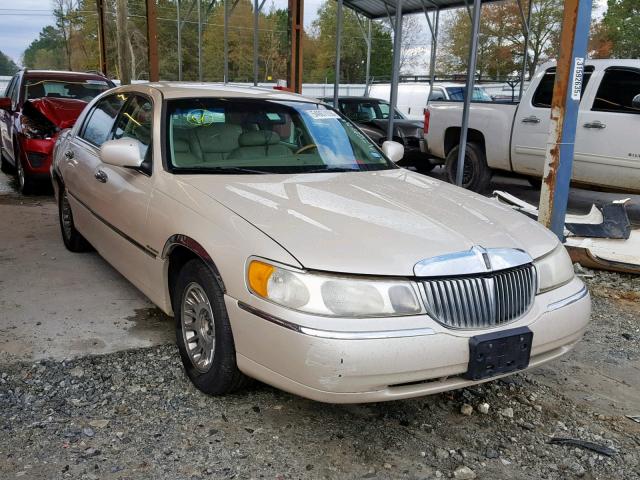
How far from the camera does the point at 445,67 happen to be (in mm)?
46344

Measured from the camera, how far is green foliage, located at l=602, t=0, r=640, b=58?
125 feet

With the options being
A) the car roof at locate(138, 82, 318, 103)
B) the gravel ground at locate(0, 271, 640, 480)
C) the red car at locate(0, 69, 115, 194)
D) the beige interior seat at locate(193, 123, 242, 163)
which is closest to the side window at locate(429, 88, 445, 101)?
the red car at locate(0, 69, 115, 194)

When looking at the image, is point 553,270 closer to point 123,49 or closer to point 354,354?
point 354,354

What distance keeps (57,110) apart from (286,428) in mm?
6635

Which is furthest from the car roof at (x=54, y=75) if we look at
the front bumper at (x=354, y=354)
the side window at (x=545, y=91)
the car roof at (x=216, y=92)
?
the front bumper at (x=354, y=354)

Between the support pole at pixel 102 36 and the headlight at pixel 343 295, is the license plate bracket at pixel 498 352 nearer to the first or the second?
the headlight at pixel 343 295

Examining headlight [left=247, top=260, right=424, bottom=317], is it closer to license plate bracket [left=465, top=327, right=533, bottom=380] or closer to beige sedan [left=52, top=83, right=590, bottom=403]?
beige sedan [left=52, top=83, right=590, bottom=403]

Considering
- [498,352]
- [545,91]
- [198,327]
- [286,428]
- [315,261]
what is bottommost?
[286,428]

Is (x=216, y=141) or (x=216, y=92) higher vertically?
(x=216, y=92)

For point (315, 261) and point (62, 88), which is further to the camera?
point (62, 88)

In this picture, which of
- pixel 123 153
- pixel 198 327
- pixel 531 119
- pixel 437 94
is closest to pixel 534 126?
pixel 531 119

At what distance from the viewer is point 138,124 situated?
13.1ft

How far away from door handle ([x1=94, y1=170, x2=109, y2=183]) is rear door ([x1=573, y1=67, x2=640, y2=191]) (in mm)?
5751

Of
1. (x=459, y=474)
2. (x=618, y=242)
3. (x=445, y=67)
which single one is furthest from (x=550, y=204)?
(x=445, y=67)
